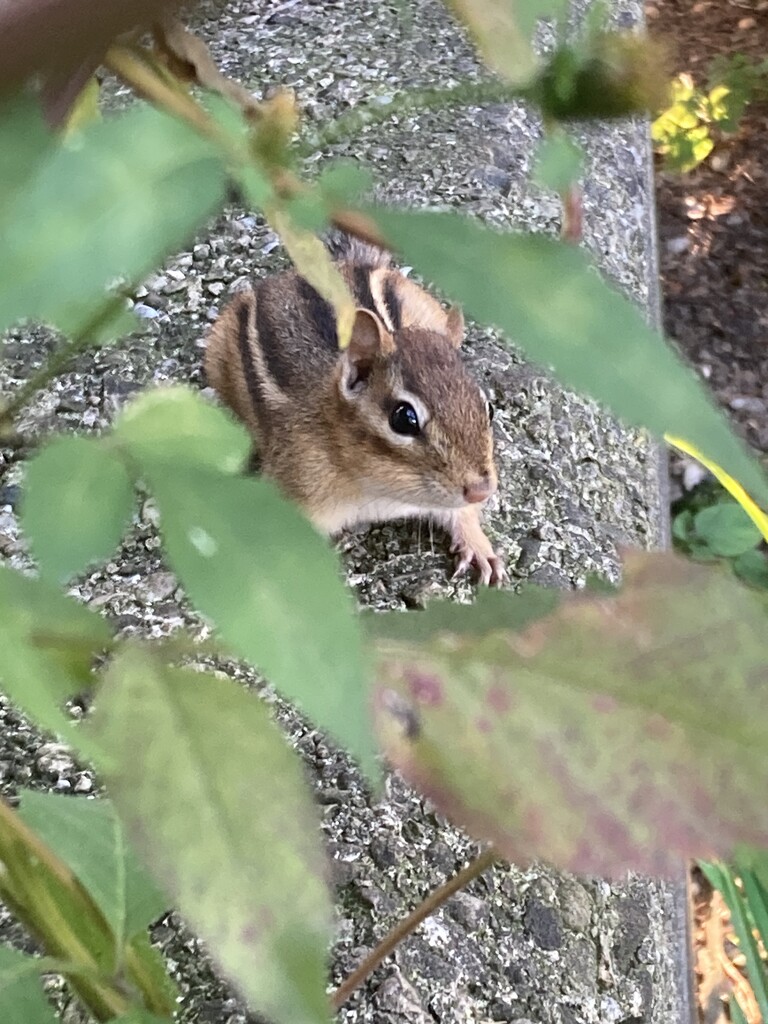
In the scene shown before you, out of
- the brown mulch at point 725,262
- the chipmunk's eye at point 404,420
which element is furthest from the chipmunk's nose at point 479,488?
the brown mulch at point 725,262

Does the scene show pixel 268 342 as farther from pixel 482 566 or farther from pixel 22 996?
pixel 22 996

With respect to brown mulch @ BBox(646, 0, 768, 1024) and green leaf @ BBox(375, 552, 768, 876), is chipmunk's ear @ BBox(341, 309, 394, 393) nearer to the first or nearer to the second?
green leaf @ BBox(375, 552, 768, 876)

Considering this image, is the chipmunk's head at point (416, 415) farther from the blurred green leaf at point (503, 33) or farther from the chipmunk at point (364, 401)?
the blurred green leaf at point (503, 33)

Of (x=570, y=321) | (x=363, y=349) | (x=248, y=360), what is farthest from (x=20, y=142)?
(x=248, y=360)

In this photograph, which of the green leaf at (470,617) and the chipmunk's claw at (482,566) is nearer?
the green leaf at (470,617)

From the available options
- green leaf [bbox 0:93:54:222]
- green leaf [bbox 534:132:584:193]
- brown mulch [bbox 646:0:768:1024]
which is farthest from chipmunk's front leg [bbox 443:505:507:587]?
brown mulch [bbox 646:0:768:1024]

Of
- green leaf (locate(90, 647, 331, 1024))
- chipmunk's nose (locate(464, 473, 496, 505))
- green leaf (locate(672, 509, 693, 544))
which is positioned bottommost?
green leaf (locate(672, 509, 693, 544))
